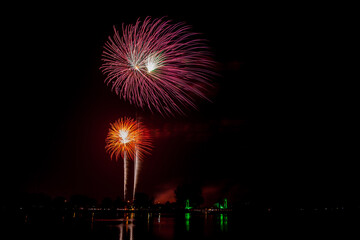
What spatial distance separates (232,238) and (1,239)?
14.2 meters

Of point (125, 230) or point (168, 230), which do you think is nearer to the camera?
point (125, 230)

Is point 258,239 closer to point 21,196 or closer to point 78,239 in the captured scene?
point 78,239

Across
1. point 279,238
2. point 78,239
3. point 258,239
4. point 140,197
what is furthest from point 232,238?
point 140,197

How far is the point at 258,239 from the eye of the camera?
19156mm

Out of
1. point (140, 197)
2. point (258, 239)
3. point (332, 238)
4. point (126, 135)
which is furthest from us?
point (140, 197)

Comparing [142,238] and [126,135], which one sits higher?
[126,135]

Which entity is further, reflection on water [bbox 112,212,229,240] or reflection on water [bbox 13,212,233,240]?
reflection on water [bbox 112,212,229,240]

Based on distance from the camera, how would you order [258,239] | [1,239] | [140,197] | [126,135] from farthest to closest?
1. [140,197]
2. [126,135]
3. [258,239]
4. [1,239]

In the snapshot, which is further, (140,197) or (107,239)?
(140,197)

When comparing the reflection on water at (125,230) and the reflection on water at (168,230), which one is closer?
the reflection on water at (125,230)

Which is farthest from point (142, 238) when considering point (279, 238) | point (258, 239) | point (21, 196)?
point (21, 196)

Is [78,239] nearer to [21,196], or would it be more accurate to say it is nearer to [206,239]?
[206,239]

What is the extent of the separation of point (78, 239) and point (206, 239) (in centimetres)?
780

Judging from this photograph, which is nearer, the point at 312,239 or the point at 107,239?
the point at 107,239
